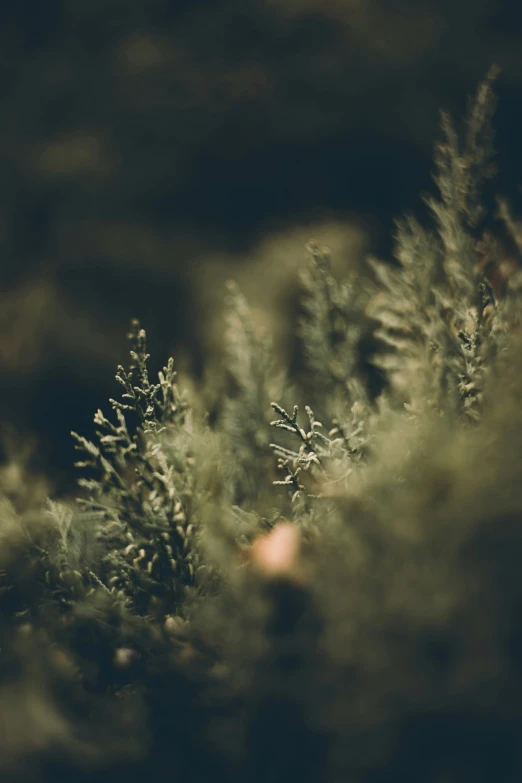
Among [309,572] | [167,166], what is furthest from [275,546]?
[167,166]

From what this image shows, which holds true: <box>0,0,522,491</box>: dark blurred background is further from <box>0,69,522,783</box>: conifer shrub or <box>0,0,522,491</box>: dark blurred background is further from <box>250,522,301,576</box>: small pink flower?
<box>250,522,301,576</box>: small pink flower

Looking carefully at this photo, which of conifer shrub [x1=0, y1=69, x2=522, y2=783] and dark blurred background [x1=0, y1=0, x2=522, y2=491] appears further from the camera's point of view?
dark blurred background [x1=0, y1=0, x2=522, y2=491]

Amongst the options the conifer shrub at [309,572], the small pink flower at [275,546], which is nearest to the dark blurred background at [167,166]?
the conifer shrub at [309,572]

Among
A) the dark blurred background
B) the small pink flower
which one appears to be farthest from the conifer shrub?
the dark blurred background

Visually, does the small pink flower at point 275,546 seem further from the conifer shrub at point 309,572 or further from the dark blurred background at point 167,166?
the dark blurred background at point 167,166

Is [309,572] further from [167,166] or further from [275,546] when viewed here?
[167,166]
